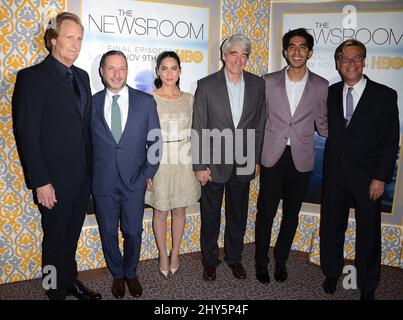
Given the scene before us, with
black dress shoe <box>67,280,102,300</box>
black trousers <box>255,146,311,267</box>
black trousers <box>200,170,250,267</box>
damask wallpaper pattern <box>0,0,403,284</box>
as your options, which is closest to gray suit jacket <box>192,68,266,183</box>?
black trousers <box>200,170,250,267</box>

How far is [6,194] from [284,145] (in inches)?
90.6

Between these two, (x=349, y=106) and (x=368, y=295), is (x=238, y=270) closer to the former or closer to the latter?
(x=368, y=295)

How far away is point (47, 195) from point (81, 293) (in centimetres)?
93

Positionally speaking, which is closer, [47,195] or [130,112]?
[47,195]

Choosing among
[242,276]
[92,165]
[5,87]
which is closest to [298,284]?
[242,276]

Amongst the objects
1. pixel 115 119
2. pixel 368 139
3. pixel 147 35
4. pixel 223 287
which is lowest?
pixel 223 287

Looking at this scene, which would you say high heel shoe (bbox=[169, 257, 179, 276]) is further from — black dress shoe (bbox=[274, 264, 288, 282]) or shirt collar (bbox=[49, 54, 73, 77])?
shirt collar (bbox=[49, 54, 73, 77])

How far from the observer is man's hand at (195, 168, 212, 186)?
10.1ft

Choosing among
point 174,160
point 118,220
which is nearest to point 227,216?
point 174,160

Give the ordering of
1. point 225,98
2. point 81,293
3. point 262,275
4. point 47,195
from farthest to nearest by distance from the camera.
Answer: point 262,275
point 225,98
point 81,293
point 47,195

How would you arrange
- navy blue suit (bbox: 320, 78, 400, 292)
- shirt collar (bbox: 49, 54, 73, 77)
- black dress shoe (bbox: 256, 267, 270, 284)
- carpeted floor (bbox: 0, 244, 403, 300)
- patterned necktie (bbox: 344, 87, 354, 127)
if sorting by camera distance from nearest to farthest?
shirt collar (bbox: 49, 54, 73, 77)
navy blue suit (bbox: 320, 78, 400, 292)
patterned necktie (bbox: 344, 87, 354, 127)
carpeted floor (bbox: 0, 244, 403, 300)
black dress shoe (bbox: 256, 267, 270, 284)

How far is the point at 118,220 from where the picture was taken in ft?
9.51

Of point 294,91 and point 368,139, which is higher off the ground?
point 294,91
